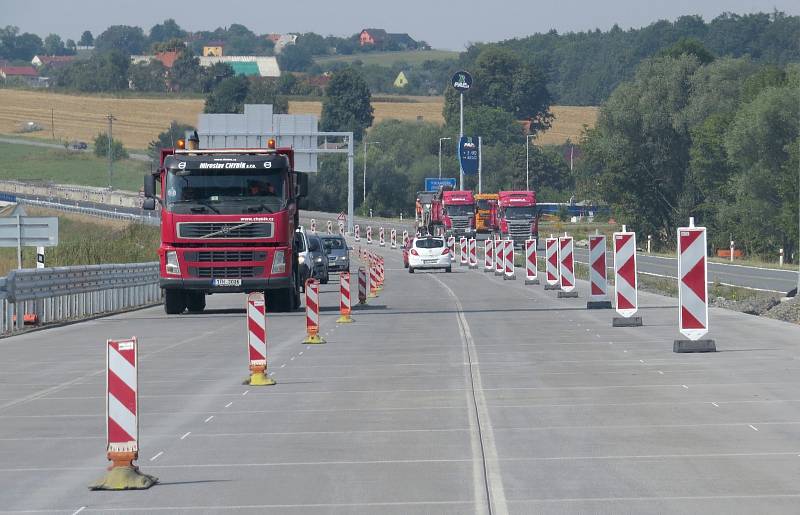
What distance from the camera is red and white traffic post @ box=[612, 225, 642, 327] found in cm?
2430

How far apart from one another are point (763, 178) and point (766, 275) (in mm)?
22867

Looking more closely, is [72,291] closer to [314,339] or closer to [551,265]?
[314,339]

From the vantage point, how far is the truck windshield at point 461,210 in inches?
3509

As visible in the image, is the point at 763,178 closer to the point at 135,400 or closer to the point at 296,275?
the point at 296,275

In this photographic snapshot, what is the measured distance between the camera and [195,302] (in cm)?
3334

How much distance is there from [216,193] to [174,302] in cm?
329

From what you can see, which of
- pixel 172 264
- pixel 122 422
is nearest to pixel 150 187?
pixel 172 264

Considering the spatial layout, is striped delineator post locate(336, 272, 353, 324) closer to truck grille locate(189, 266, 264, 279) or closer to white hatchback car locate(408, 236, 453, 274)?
truck grille locate(189, 266, 264, 279)

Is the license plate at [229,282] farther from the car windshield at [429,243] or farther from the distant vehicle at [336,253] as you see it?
the car windshield at [429,243]

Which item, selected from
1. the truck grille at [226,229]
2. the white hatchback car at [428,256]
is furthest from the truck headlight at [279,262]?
the white hatchback car at [428,256]

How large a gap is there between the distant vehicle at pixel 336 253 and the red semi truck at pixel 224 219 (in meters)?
26.7

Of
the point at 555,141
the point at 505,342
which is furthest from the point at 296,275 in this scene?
the point at 555,141

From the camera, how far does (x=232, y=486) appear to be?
10336 millimetres

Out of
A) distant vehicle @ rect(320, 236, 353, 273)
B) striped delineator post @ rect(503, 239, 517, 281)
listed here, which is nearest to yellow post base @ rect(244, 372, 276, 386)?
striped delineator post @ rect(503, 239, 517, 281)
